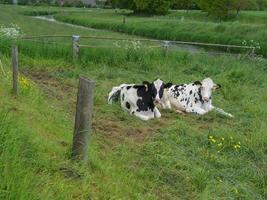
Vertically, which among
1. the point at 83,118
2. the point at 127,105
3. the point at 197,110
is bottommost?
the point at 197,110

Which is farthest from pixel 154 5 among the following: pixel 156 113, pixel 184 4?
pixel 156 113

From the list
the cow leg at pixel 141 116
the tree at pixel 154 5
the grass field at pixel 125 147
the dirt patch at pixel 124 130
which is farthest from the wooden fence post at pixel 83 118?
the tree at pixel 154 5

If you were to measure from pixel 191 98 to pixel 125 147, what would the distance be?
3159 millimetres

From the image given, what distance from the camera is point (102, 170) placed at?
4.94 metres

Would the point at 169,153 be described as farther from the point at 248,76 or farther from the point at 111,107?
the point at 248,76

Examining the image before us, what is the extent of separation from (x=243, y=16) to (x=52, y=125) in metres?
42.4

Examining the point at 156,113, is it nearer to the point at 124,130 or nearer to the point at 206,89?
the point at 124,130

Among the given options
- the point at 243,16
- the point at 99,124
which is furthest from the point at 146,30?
the point at 99,124

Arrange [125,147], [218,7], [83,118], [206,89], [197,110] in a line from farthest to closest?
[218,7]
[206,89]
[197,110]
[125,147]
[83,118]

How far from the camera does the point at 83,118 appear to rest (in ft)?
15.0

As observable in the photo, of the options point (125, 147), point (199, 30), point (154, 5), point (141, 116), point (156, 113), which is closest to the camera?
point (125, 147)

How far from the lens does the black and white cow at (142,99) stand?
27.6 feet

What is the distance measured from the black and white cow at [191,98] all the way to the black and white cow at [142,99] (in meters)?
0.49

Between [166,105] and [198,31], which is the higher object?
[166,105]
